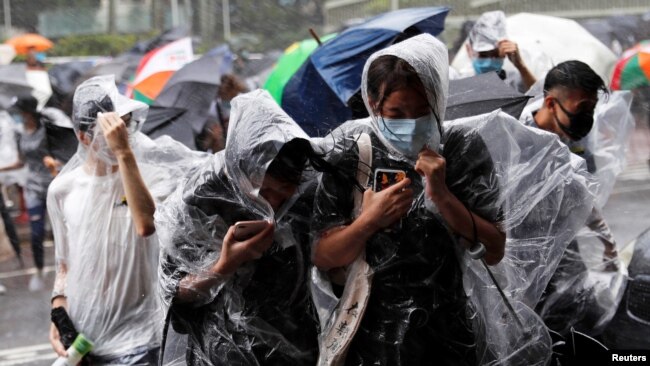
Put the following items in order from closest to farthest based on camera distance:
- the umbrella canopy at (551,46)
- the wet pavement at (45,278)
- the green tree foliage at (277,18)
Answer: the umbrella canopy at (551,46) → the wet pavement at (45,278) → the green tree foliage at (277,18)

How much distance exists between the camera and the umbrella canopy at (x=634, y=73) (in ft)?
20.3

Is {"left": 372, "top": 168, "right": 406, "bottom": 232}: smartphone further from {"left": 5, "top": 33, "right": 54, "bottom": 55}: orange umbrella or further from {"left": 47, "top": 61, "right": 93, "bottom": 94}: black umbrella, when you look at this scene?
{"left": 5, "top": 33, "right": 54, "bottom": 55}: orange umbrella

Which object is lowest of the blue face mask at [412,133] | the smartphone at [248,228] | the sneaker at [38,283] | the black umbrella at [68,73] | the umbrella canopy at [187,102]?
the sneaker at [38,283]

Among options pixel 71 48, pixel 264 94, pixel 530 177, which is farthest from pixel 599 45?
pixel 71 48

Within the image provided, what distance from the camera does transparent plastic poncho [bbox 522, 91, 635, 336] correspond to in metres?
3.65

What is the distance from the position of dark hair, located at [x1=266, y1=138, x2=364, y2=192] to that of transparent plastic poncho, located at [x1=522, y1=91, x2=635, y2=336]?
140 centimetres

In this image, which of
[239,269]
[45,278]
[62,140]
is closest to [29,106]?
[45,278]

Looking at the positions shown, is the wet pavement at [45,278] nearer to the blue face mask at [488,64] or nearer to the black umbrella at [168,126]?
the blue face mask at [488,64]

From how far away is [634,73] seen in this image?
6309 millimetres

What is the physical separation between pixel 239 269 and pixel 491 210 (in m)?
0.67

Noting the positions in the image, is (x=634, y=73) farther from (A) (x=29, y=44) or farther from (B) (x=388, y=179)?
(A) (x=29, y=44)

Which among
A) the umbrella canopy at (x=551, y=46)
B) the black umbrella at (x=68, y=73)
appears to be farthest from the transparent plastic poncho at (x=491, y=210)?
the black umbrella at (x=68, y=73)

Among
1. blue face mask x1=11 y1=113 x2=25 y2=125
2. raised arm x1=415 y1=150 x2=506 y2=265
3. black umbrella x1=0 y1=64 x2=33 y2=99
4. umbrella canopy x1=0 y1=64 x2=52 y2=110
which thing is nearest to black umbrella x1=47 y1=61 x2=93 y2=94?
umbrella canopy x1=0 y1=64 x2=52 y2=110

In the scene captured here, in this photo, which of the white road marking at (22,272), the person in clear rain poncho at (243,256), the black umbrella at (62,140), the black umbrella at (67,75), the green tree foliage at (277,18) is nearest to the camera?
the person in clear rain poncho at (243,256)
